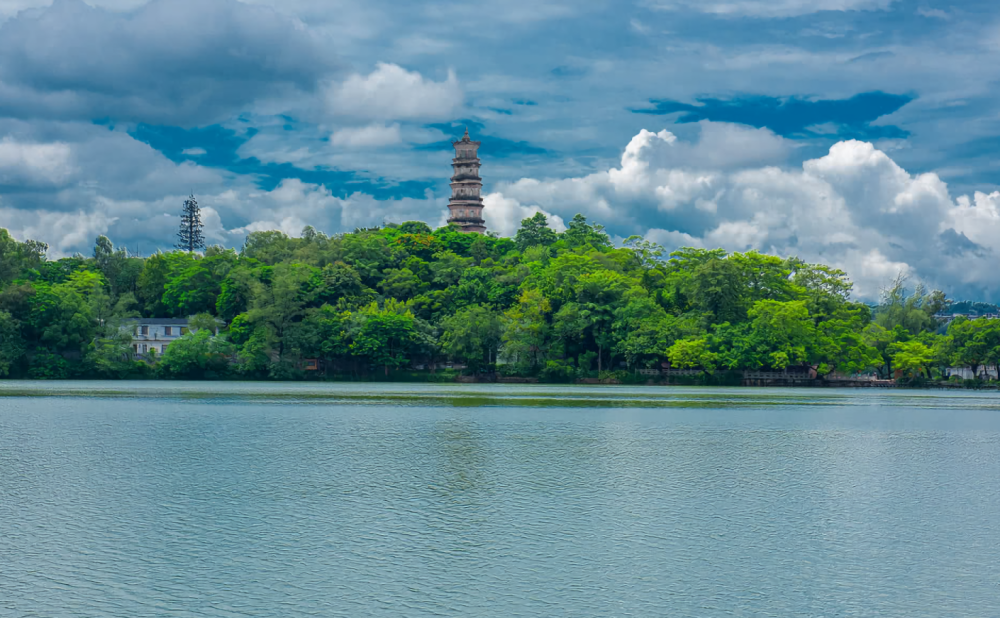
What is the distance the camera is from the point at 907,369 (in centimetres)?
8900

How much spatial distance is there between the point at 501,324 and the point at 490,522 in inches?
2619

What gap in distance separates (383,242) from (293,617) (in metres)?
93.5

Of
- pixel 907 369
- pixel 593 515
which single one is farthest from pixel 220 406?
pixel 907 369

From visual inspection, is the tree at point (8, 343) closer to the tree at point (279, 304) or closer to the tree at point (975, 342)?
the tree at point (279, 304)

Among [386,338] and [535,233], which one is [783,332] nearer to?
[386,338]

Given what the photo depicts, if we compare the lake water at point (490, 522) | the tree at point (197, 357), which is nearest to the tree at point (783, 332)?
the lake water at point (490, 522)

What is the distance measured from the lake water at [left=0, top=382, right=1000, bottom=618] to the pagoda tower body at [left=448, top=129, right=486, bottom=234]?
346 ft

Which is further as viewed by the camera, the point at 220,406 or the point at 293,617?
the point at 220,406

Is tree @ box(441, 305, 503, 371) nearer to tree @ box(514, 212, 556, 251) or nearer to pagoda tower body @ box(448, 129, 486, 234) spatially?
tree @ box(514, 212, 556, 251)

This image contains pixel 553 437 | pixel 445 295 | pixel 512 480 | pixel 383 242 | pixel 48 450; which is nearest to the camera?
pixel 512 480

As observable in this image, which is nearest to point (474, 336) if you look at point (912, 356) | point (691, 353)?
point (691, 353)

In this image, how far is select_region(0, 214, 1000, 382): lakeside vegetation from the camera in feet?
257

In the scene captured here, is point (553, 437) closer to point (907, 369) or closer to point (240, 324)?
point (240, 324)

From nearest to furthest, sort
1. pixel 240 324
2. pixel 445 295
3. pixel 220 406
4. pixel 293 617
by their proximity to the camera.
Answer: pixel 293 617
pixel 220 406
pixel 240 324
pixel 445 295
